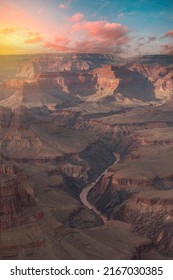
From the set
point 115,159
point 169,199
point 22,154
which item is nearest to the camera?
point 169,199

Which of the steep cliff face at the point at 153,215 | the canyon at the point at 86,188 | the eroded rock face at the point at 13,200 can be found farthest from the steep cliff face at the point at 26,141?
the eroded rock face at the point at 13,200

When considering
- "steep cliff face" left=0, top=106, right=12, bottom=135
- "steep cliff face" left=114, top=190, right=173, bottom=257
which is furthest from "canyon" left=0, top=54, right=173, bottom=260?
"steep cliff face" left=114, top=190, right=173, bottom=257

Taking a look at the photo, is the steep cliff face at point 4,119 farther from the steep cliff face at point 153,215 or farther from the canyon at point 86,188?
the steep cliff face at point 153,215

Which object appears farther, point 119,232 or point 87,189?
point 87,189

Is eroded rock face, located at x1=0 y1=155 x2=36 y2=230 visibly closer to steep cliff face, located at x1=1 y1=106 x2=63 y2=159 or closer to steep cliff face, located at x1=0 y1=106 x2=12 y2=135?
steep cliff face, located at x1=1 y1=106 x2=63 y2=159

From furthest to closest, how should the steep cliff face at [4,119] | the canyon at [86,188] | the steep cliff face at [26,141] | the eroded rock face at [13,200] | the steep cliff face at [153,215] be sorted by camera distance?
the steep cliff face at [4,119], the steep cliff face at [26,141], the steep cliff face at [153,215], the eroded rock face at [13,200], the canyon at [86,188]

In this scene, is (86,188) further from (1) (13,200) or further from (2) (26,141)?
(1) (13,200)

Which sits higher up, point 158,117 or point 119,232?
point 158,117

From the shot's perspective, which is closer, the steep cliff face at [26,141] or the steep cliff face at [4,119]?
the steep cliff face at [26,141]

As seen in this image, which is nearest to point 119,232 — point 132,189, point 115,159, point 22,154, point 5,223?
point 5,223

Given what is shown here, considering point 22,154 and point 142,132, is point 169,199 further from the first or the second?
point 142,132
